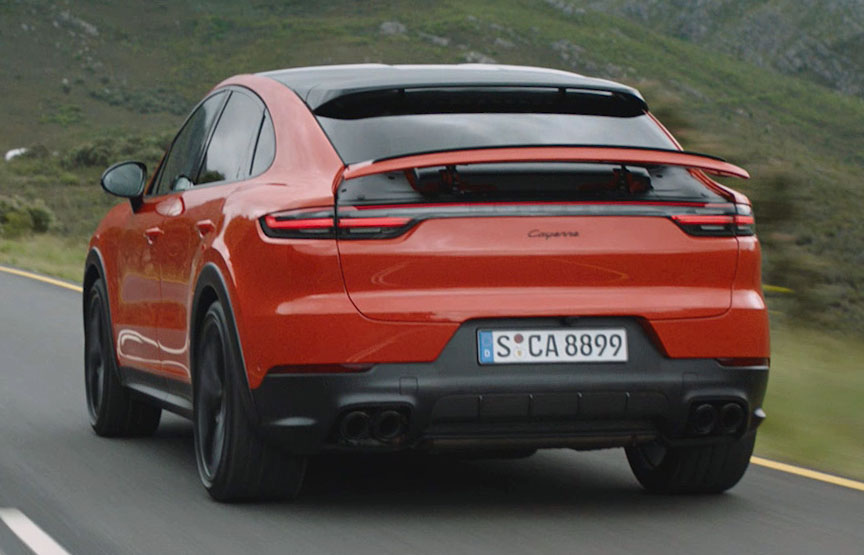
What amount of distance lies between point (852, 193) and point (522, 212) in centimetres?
1108

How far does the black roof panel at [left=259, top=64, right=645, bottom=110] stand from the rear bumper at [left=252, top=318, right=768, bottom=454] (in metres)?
1.06

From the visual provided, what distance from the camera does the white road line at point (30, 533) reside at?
221 inches

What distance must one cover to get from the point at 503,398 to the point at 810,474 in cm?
229

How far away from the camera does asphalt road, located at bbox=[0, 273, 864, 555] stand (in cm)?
A: 570

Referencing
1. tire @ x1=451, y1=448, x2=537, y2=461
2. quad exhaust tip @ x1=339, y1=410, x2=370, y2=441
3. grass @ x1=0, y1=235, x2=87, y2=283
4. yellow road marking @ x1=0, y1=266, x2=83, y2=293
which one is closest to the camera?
quad exhaust tip @ x1=339, y1=410, x2=370, y2=441

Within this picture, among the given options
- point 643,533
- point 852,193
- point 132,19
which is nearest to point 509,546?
point 643,533

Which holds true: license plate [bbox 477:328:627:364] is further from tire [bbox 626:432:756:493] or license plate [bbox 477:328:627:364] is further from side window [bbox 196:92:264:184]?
side window [bbox 196:92:264:184]

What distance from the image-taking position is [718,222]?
6.00m

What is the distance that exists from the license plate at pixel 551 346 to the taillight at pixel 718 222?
0.46 m

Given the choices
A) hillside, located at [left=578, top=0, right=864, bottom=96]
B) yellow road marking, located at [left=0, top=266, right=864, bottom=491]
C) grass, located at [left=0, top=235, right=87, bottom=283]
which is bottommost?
hillside, located at [left=578, top=0, right=864, bottom=96]

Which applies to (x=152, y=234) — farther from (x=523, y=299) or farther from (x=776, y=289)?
(x=776, y=289)

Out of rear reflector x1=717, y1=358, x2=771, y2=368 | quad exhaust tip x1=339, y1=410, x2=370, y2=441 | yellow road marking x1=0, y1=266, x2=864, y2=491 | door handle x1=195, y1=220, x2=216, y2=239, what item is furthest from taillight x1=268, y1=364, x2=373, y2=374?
yellow road marking x1=0, y1=266, x2=864, y2=491

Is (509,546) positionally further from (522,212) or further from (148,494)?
(148,494)

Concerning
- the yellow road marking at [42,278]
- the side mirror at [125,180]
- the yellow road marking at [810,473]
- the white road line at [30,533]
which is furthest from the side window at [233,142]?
the yellow road marking at [42,278]
